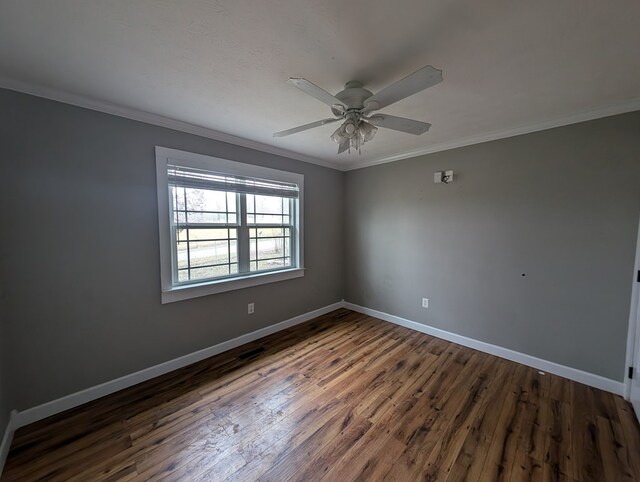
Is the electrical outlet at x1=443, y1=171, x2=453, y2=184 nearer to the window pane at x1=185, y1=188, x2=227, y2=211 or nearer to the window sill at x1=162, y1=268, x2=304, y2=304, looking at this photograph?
the window sill at x1=162, y1=268, x2=304, y2=304

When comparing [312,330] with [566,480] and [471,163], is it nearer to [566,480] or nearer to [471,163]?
[566,480]

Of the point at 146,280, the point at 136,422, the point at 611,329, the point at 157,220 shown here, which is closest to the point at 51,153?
the point at 157,220

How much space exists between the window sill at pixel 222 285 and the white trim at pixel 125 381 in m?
0.61

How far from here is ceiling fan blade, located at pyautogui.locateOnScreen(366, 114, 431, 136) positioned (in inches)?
66.0

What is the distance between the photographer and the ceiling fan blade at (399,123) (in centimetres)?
168

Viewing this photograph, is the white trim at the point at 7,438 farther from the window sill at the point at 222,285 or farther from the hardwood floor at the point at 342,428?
the window sill at the point at 222,285

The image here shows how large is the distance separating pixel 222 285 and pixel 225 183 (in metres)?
1.13

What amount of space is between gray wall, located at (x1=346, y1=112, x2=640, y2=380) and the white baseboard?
0.06 meters

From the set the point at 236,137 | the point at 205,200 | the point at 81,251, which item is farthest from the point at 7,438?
the point at 236,137

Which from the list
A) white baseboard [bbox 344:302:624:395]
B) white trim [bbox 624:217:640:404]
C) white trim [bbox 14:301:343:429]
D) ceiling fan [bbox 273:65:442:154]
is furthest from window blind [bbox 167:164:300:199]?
white trim [bbox 624:217:640:404]

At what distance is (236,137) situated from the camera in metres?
2.78

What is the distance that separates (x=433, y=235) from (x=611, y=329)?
67.6 inches

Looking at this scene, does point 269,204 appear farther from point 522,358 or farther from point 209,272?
point 522,358

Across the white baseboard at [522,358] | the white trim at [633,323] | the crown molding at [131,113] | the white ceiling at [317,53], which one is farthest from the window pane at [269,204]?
the white trim at [633,323]
